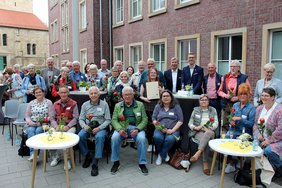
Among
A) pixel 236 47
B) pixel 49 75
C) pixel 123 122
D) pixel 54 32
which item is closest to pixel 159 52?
pixel 236 47

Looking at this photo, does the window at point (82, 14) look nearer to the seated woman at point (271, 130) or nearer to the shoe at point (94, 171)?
the shoe at point (94, 171)

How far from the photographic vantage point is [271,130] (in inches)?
163

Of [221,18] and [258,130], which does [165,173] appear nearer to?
[258,130]

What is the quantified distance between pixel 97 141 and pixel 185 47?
23.1 feet

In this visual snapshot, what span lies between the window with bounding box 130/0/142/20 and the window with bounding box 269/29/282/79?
7581 millimetres

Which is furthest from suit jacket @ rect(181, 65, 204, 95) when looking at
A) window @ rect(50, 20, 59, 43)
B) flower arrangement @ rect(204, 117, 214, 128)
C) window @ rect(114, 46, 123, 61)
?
window @ rect(50, 20, 59, 43)

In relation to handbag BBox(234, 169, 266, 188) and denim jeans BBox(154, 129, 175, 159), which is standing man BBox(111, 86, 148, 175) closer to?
denim jeans BBox(154, 129, 175, 159)

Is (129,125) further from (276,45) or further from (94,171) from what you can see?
(276,45)

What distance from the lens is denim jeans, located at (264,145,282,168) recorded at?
396cm

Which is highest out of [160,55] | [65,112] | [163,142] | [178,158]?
[160,55]

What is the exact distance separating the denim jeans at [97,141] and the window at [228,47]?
17.0 ft

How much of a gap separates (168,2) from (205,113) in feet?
24.4

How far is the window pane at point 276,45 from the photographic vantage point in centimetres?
727

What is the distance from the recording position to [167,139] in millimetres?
4832
